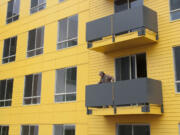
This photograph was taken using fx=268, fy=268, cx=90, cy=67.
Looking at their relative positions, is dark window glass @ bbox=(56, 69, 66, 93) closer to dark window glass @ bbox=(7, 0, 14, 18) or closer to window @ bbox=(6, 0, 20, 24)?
window @ bbox=(6, 0, 20, 24)

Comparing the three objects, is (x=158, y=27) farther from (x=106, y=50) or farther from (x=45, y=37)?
(x=45, y=37)

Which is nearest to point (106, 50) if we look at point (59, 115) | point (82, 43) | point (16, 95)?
point (82, 43)

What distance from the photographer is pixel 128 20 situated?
48.4ft

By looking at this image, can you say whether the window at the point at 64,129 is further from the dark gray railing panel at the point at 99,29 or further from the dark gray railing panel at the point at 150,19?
the dark gray railing panel at the point at 150,19

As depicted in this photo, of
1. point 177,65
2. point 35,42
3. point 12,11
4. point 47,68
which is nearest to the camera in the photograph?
point 177,65

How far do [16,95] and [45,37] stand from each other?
5.52 m

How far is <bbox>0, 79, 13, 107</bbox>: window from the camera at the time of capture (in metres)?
23.3

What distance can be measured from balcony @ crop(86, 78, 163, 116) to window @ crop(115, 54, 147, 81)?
152 centimetres

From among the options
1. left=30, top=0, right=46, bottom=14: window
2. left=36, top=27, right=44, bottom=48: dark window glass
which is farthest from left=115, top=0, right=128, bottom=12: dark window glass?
left=30, top=0, right=46, bottom=14: window

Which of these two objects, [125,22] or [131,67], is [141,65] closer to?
[131,67]

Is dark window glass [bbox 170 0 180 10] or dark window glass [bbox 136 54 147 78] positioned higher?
dark window glass [bbox 170 0 180 10]

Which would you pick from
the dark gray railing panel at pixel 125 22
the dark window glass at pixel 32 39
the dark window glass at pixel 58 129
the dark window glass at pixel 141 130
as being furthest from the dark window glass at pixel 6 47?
the dark window glass at pixel 141 130

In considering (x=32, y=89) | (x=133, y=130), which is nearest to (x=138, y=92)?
(x=133, y=130)

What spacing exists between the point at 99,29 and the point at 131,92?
452cm
